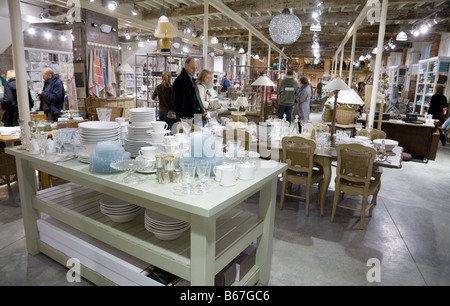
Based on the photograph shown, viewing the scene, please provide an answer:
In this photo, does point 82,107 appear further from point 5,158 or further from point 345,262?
point 345,262

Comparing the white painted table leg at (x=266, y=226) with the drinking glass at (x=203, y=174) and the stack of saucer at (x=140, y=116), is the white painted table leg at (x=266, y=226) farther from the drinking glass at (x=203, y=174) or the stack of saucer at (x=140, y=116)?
the stack of saucer at (x=140, y=116)

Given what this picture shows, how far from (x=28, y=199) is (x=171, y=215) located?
5.26ft

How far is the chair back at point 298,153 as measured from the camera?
3558mm

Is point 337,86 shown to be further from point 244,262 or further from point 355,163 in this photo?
point 244,262

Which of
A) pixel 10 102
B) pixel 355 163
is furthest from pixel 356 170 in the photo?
pixel 10 102

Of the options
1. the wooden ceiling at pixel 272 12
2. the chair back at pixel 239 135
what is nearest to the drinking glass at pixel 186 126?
the chair back at pixel 239 135

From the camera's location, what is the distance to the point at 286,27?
206 inches

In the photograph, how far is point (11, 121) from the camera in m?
5.49

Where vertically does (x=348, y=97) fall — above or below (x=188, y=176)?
above

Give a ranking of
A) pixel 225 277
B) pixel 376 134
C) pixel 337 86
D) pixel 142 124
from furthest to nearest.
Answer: pixel 376 134, pixel 337 86, pixel 142 124, pixel 225 277

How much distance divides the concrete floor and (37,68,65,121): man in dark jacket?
1.93 m

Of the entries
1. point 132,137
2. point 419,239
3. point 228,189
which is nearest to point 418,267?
point 419,239

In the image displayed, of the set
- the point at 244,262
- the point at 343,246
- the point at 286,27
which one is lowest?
the point at 343,246

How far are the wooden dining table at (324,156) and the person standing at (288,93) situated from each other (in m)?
3.99
